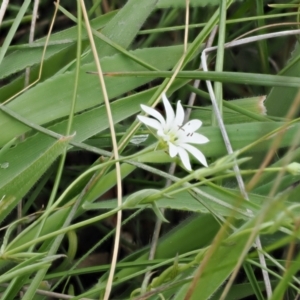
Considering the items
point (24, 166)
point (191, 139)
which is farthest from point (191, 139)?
point (24, 166)

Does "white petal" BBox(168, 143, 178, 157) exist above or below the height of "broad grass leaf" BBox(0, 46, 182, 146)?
below

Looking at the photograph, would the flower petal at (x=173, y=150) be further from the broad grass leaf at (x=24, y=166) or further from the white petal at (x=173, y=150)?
the broad grass leaf at (x=24, y=166)

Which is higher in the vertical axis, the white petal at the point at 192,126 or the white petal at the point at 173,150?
the white petal at the point at 173,150

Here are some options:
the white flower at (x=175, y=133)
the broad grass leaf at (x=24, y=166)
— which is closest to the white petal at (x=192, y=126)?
the white flower at (x=175, y=133)

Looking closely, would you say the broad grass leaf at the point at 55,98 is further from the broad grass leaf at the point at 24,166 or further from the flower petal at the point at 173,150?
the flower petal at the point at 173,150

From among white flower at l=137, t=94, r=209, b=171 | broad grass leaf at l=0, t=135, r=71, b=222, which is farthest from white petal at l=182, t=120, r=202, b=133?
broad grass leaf at l=0, t=135, r=71, b=222

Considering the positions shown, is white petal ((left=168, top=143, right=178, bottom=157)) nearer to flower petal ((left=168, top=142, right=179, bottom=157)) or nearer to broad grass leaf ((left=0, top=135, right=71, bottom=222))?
flower petal ((left=168, top=142, right=179, bottom=157))

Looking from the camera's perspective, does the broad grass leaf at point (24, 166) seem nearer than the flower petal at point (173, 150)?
No

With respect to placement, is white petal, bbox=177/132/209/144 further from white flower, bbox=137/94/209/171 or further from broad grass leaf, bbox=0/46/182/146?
broad grass leaf, bbox=0/46/182/146

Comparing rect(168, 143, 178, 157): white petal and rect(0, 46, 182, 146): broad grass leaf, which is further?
rect(0, 46, 182, 146): broad grass leaf

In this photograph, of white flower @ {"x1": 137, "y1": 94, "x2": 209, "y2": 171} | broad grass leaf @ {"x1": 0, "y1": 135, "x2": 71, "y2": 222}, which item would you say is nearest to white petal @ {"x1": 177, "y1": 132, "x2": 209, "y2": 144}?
white flower @ {"x1": 137, "y1": 94, "x2": 209, "y2": 171}

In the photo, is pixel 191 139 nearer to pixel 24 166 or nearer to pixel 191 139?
pixel 191 139
